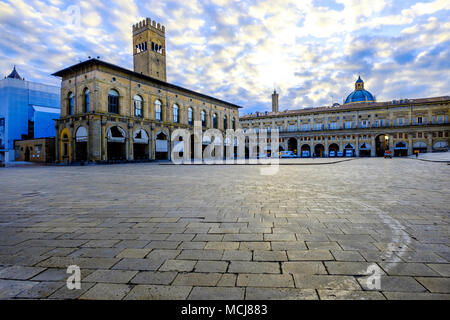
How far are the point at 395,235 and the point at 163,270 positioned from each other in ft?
9.51

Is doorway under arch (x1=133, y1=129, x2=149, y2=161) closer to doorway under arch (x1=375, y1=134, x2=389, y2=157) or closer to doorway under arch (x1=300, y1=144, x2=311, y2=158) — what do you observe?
doorway under arch (x1=300, y1=144, x2=311, y2=158)

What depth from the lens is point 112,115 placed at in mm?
27125

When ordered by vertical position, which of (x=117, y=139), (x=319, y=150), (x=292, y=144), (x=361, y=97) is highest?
(x=361, y=97)

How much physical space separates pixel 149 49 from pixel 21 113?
88.8 feet

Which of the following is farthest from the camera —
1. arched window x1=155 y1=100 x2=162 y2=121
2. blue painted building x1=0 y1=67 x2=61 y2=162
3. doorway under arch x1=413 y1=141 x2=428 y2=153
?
doorway under arch x1=413 y1=141 x2=428 y2=153

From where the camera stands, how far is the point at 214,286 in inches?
75.8

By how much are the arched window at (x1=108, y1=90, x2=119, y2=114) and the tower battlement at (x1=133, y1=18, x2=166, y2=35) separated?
20.8m

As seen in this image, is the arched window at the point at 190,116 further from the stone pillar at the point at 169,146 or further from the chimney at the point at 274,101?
the chimney at the point at 274,101

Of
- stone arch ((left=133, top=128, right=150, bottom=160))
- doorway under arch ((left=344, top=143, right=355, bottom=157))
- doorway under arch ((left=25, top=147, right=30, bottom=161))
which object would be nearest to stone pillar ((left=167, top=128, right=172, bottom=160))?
stone arch ((left=133, top=128, right=150, bottom=160))

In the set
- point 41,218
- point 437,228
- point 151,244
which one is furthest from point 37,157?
point 437,228

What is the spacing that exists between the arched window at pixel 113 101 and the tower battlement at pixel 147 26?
20.8 m

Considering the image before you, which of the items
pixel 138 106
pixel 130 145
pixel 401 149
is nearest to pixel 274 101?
pixel 401 149

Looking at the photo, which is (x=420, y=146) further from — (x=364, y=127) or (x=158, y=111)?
(x=158, y=111)

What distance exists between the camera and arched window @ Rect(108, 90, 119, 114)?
27.6m
